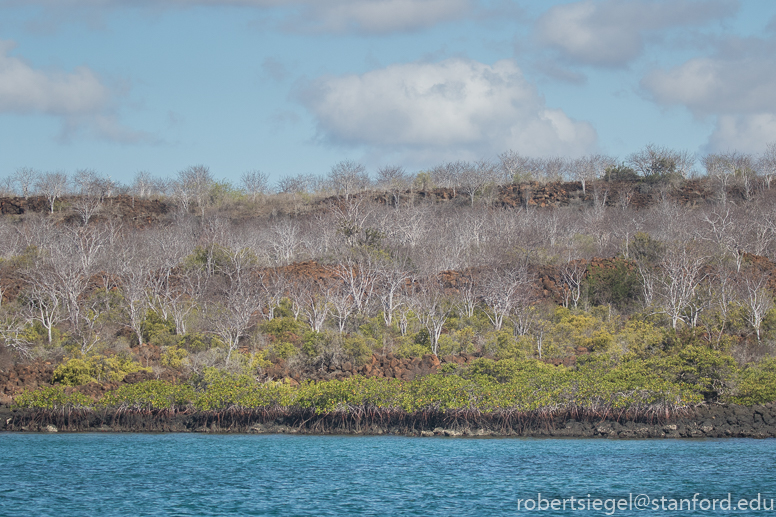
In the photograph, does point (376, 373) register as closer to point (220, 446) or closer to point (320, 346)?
point (320, 346)

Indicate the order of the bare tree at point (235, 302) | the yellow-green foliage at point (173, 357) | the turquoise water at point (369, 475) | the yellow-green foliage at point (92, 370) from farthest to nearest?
the bare tree at point (235, 302), the yellow-green foliage at point (173, 357), the yellow-green foliage at point (92, 370), the turquoise water at point (369, 475)

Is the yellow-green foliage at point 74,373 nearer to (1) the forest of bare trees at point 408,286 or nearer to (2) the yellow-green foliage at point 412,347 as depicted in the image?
(1) the forest of bare trees at point 408,286

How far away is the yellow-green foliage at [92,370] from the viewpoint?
38.2 m

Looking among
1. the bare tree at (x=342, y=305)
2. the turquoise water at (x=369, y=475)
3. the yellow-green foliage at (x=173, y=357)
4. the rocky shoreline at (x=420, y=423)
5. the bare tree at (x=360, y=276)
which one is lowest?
the turquoise water at (x=369, y=475)

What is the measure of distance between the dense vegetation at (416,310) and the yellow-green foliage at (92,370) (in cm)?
10

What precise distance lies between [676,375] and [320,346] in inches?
698

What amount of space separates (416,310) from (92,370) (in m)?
19.9

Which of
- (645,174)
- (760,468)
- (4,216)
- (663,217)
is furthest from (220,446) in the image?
→ (645,174)

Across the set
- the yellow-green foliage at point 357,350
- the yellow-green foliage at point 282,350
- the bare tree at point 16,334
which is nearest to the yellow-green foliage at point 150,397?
the yellow-green foliage at point 282,350

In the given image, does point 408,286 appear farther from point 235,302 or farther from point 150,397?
point 150,397

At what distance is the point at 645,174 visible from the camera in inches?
4326

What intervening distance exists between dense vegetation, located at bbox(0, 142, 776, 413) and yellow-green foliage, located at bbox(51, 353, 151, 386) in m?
0.10

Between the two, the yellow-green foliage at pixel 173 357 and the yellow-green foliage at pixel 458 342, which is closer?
the yellow-green foliage at pixel 173 357

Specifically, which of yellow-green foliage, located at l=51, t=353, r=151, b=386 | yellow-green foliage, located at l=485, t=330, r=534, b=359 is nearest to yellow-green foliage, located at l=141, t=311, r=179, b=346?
yellow-green foliage, located at l=51, t=353, r=151, b=386
